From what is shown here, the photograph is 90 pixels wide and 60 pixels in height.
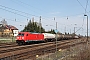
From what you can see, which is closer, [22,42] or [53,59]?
[53,59]

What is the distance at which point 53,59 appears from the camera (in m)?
15.8

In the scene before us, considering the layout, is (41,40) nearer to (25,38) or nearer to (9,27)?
(25,38)

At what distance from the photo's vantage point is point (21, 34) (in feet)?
140

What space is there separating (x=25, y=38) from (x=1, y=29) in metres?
64.6

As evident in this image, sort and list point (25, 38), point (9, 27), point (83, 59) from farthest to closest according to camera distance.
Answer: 1. point (9, 27)
2. point (25, 38)
3. point (83, 59)

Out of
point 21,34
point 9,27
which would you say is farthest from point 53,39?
point 9,27

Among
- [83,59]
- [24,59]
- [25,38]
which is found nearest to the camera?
[83,59]

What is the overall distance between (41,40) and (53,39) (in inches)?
501

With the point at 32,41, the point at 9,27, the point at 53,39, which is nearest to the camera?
the point at 32,41

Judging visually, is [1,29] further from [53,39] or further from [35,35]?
[35,35]

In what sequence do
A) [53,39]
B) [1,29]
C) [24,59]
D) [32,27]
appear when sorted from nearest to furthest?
[24,59] → [53,39] → [32,27] → [1,29]

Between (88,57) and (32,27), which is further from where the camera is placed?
(32,27)

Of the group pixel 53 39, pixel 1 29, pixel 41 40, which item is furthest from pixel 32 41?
pixel 1 29

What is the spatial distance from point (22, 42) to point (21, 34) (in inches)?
75.3
